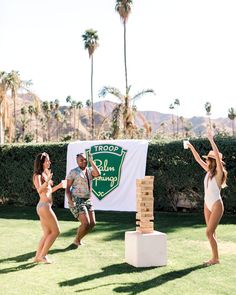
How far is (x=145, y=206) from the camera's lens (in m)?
8.44

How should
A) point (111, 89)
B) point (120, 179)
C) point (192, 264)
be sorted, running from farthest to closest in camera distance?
point (111, 89)
point (120, 179)
point (192, 264)

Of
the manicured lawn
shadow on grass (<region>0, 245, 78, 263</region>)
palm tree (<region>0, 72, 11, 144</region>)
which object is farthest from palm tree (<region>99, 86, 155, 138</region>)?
shadow on grass (<region>0, 245, 78, 263</region>)

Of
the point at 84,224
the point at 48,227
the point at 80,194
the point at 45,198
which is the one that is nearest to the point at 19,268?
the point at 48,227

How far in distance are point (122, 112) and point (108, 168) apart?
1042 centimetres

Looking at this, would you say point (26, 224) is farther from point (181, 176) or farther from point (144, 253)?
point (144, 253)

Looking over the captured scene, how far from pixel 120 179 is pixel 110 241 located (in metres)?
5.76

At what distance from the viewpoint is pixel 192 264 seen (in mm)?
8188

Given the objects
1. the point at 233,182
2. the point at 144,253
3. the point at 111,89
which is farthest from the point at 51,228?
the point at 111,89

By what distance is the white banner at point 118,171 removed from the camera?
1602cm

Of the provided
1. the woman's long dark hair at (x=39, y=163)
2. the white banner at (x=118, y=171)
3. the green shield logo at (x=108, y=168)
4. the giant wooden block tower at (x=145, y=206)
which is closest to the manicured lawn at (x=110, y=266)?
the giant wooden block tower at (x=145, y=206)

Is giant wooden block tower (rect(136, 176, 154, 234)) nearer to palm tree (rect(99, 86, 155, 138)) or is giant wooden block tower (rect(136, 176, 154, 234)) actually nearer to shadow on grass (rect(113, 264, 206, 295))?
shadow on grass (rect(113, 264, 206, 295))

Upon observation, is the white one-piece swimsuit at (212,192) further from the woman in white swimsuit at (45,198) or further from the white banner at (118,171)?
the white banner at (118,171)

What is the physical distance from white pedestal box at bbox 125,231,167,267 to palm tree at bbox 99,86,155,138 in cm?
1710

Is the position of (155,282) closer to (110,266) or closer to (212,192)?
(110,266)
